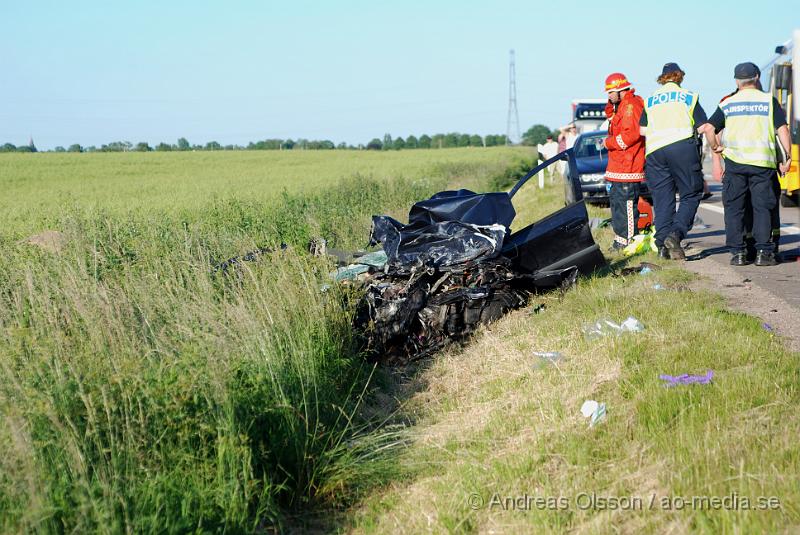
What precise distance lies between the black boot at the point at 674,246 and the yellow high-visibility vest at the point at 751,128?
3.19 ft

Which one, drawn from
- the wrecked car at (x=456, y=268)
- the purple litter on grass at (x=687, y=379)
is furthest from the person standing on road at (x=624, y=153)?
the purple litter on grass at (x=687, y=379)

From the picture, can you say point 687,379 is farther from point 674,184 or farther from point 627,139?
point 627,139

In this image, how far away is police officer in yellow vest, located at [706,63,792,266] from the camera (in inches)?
336

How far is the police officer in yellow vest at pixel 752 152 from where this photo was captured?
8.52 metres

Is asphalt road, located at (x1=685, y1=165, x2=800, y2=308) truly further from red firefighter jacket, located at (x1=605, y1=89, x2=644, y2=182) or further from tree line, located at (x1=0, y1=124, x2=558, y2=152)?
tree line, located at (x1=0, y1=124, x2=558, y2=152)

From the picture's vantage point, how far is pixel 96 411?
370cm

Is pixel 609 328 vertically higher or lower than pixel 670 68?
lower

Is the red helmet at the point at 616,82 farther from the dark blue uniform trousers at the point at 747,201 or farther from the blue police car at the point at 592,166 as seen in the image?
the blue police car at the point at 592,166

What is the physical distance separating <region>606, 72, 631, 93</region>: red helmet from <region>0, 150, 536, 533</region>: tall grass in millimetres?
4835

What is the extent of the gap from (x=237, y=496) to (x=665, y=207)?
6.78 m

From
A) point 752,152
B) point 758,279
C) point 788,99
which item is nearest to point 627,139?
point 752,152

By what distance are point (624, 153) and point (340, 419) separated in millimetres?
5995

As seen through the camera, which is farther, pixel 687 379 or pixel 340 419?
pixel 340 419

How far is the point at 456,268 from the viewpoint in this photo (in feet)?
23.0
